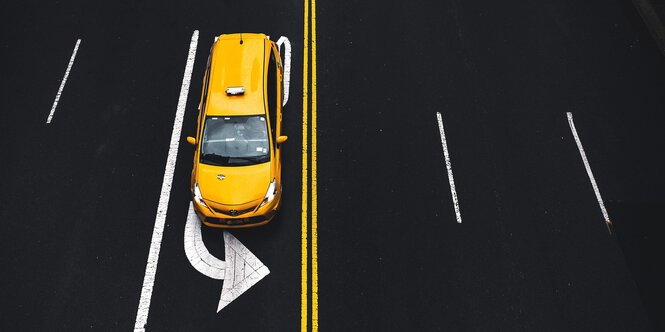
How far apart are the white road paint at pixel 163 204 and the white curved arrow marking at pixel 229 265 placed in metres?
0.62

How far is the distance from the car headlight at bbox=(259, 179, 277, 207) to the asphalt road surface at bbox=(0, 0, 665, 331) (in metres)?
0.76

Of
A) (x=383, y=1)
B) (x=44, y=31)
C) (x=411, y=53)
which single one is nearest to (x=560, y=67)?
(x=411, y=53)

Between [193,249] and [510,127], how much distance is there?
7823 millimetres

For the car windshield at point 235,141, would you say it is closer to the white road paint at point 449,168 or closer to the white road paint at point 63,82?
the white road paint at point 449,168

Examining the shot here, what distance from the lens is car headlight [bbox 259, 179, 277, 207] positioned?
8648 millimetres

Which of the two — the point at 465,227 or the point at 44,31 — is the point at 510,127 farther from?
the point at 44,31

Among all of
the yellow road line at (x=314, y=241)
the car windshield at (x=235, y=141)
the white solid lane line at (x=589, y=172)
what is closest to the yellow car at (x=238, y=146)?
the car windshield at (x=235, y=141)

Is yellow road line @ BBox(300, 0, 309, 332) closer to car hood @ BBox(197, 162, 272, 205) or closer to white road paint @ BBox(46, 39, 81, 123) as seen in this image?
car hood @ BBox(197, 162, 272, 205)

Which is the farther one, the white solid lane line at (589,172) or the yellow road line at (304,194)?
the white solid lane line at (589,172)

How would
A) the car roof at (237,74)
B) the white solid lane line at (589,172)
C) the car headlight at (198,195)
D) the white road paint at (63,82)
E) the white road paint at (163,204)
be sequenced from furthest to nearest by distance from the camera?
the white road paint at (63,82) < the white solid lane line at (589,172) < the car roof at (237,74) < the car headlight at (198,195) < the white road paint at (163,204)

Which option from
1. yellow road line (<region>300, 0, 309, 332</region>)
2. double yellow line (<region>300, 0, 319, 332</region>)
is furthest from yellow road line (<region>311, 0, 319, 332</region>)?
yellow road line (<region>300, 0, 309, 332</region>)

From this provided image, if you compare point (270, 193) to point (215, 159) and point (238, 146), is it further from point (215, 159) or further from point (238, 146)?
point (215, 159)

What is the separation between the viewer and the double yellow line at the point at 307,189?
839cm

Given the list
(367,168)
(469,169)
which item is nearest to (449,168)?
(469,169)
